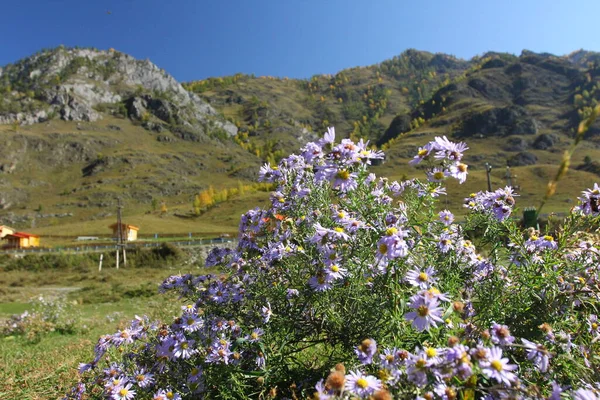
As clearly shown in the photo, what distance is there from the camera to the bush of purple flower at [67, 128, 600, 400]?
5.83ft

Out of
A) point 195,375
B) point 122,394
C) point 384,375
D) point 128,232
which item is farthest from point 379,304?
point 128,232

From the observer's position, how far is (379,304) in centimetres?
229

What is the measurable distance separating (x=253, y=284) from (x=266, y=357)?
27.8 inches

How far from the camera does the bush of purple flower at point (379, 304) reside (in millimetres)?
1776

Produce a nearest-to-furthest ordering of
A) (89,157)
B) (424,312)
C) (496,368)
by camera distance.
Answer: (496,368) < (424,312) < (89,157)

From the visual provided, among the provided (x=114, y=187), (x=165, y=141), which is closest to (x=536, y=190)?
(x=114, y=187)

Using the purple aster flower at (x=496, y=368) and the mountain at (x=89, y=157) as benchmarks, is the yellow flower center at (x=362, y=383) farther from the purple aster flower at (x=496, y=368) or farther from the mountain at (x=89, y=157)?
the mountain at (x=89, y=157)

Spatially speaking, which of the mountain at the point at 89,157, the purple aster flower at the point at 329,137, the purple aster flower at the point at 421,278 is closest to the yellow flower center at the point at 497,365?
the purple aster flower at the point at 421,278

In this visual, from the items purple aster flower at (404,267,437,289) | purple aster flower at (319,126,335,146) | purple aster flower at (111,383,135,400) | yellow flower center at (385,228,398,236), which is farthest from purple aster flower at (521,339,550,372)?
purple aster flower at (111,383,135,400)

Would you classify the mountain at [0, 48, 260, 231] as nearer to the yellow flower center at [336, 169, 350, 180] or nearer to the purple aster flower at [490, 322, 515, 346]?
the yellow flower center at [336, 169, 350, 180]

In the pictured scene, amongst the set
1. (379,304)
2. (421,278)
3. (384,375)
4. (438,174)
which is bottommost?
(384,375)

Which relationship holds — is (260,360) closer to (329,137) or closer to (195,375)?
→ (195,375)

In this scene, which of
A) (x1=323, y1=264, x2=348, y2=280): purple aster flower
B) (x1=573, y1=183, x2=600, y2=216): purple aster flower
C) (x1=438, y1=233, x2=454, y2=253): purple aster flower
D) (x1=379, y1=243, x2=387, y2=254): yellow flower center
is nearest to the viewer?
(x1=379, y1=243, x2=387, y2=254): yellow flower center

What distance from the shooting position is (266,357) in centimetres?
265
